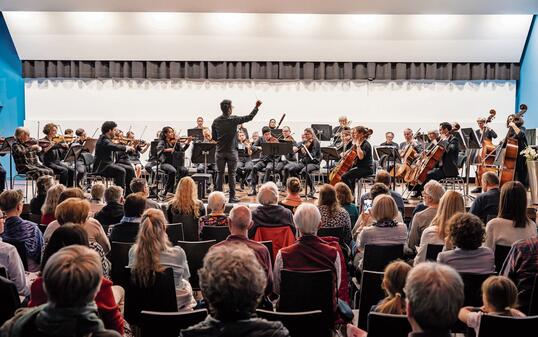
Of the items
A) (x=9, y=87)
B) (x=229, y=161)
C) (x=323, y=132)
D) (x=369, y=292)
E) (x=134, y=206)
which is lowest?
(x=369, y=292)

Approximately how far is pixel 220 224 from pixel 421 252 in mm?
2052

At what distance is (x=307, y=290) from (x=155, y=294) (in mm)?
952

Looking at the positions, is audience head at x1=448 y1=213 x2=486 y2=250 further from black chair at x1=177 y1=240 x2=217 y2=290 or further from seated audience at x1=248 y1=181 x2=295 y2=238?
black chair at x1=177 y1=240 x2=217 y2=290

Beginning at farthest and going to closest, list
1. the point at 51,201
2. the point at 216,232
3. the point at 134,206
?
the point at 51,201 < the point at 216,232 < the point at 134,206

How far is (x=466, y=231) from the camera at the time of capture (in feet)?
12.3

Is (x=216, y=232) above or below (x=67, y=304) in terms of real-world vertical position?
below

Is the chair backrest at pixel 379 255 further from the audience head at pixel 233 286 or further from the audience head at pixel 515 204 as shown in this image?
the audience head at pixel 233 286

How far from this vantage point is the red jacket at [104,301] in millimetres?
3115

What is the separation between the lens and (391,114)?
602 inches

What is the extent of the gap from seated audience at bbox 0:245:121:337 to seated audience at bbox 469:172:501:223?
4.84 metres

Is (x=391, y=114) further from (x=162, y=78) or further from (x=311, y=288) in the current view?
(x=311, y=288)

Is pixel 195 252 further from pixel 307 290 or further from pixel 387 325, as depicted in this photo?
pixel 387 325

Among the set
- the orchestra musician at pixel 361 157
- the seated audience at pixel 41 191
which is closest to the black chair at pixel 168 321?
the seated audience at pixel 41 191

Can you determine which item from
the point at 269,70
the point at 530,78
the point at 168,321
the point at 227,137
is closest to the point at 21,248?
the point at 168,321
